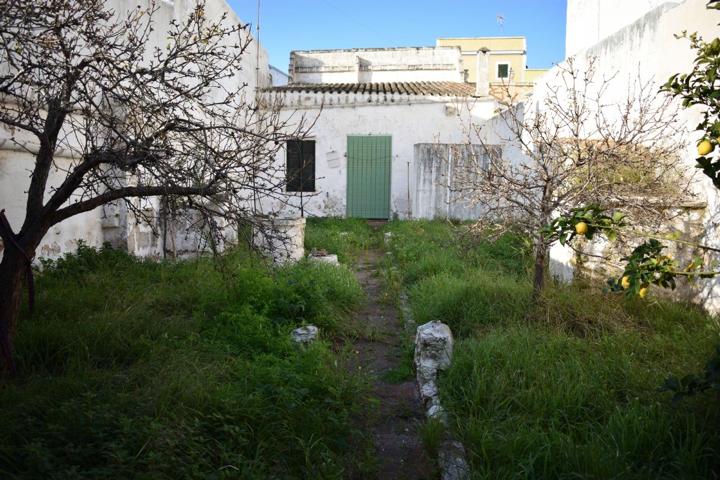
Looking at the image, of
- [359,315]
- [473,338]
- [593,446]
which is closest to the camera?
[593,446]

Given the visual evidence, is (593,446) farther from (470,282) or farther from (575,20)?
(575,20)

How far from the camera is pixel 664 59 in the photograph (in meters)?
5.53

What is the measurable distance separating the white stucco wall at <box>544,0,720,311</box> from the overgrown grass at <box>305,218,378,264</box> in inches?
148

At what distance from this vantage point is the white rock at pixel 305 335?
4539mm

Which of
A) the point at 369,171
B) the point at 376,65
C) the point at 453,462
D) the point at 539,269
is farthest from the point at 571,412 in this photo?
the point at 376,65

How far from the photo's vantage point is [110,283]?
547cm

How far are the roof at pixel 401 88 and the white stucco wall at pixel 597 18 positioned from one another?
4.20 m

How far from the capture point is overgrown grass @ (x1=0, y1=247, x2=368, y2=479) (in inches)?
99.3

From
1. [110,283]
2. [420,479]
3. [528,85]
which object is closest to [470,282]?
[420,479]

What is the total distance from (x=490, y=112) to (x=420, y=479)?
12.7 metres

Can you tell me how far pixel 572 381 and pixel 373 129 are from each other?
1163cm

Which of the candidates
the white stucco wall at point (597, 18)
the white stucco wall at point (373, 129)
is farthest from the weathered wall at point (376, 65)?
the white stucco wall at point (597, 18)

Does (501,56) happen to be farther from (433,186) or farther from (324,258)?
(324,258)

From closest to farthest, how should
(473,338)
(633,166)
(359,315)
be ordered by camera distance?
(473,338)
(633,166)
(359,315)
